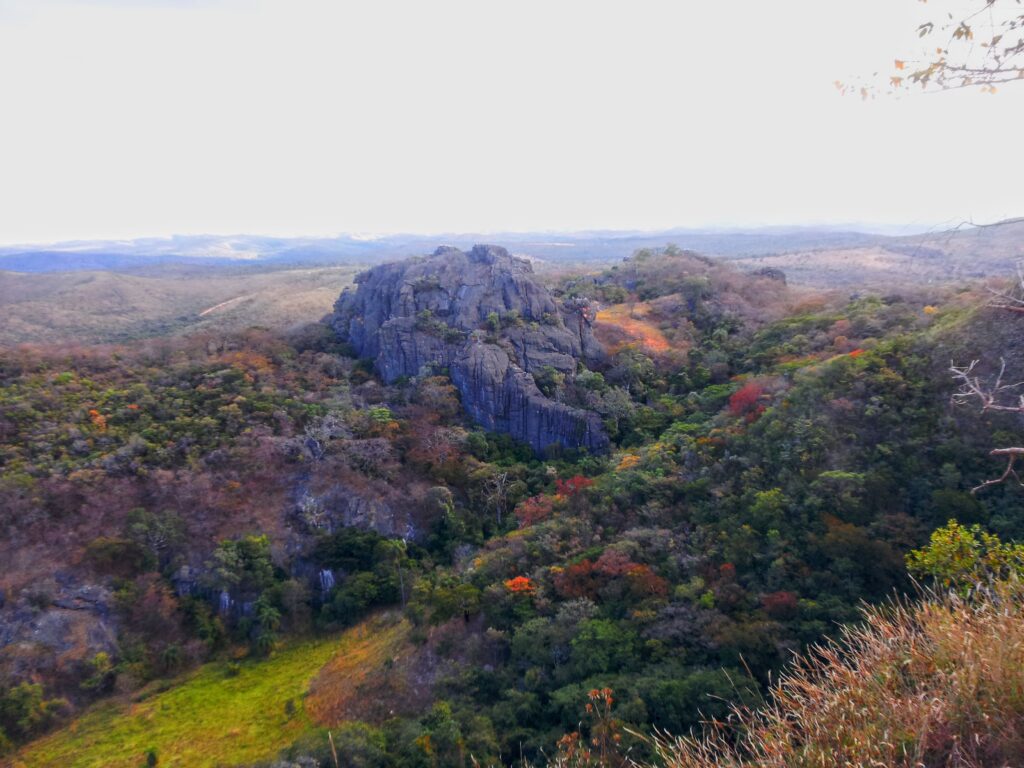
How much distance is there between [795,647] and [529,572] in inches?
282

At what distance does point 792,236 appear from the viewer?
424 ft

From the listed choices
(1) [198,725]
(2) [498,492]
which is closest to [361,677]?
(1) [198,725]

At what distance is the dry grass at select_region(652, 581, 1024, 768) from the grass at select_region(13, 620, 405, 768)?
1211cm

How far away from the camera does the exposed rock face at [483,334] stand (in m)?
24.6

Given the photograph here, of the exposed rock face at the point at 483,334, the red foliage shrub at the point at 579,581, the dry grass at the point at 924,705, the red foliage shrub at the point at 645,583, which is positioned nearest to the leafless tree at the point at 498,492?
the exposed rock face at the point at 483,334

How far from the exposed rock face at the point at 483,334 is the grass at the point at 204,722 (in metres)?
11.3

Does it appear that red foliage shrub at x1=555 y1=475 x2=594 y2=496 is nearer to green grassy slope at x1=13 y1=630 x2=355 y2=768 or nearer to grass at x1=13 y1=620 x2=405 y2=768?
grass at x1=13 y1=620 x2=405 y2=768

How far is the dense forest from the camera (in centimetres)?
1198

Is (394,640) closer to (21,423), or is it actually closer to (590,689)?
(590,689)

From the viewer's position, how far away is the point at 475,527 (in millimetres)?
19938

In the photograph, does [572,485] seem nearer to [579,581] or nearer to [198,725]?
[579,581]

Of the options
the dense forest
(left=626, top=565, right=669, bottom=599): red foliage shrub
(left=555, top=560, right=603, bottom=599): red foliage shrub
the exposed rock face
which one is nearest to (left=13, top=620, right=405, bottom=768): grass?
the dense forest

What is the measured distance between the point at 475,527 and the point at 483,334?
10.7m

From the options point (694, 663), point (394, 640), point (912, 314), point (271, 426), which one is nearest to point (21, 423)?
point (271, 426)
